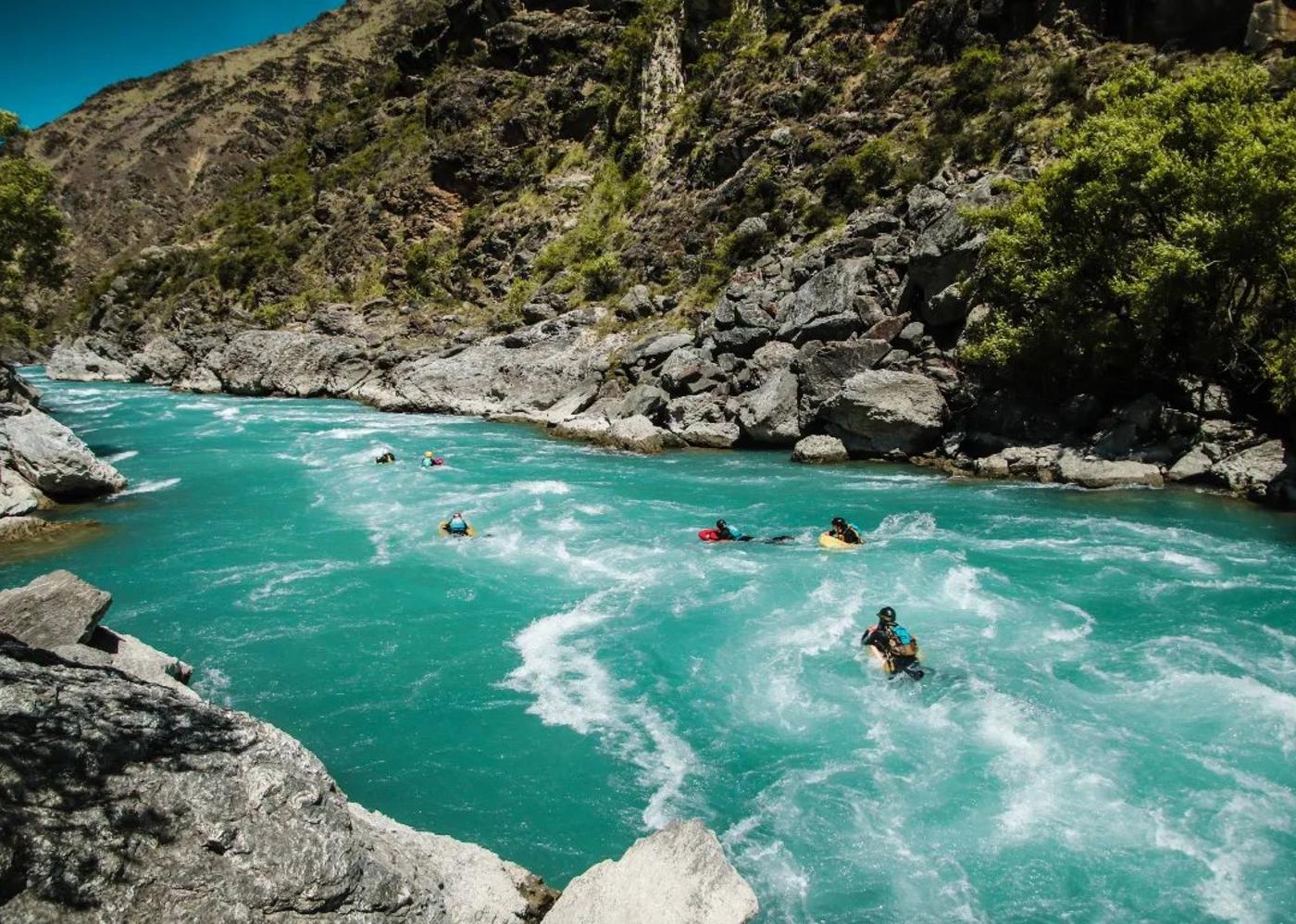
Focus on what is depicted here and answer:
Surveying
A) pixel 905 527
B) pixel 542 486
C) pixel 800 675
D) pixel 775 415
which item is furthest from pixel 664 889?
pixel 775 415

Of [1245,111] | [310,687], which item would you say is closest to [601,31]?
[1245,111]

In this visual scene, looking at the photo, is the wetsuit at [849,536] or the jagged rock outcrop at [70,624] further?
the wetsuit at [849,536]

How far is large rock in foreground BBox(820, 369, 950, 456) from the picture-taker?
30672mm

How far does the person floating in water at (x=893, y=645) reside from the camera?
1389 cm

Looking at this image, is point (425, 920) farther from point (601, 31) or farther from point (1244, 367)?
point (601, 31)

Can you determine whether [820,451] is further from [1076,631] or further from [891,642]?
[891,642]

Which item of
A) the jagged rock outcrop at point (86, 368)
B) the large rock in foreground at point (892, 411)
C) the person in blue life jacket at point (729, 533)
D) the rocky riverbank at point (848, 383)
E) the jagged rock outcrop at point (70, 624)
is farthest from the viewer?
the jagged rock outcrop at point (86, 368)

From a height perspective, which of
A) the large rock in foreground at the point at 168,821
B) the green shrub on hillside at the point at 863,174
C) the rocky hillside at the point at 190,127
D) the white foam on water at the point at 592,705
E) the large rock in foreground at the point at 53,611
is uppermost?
the rocky hillside at the point at 190,127

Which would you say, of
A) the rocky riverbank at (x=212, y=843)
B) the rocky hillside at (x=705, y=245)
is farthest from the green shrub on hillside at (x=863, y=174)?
the rocky riverbank at (x=212, y=843)

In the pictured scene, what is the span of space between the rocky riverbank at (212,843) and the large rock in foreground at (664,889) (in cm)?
1

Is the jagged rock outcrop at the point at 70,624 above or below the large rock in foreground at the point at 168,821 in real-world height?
below

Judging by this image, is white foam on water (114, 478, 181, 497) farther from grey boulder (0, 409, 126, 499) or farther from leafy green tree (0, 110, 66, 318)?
leafy green tree (0, 110, 66, 318)

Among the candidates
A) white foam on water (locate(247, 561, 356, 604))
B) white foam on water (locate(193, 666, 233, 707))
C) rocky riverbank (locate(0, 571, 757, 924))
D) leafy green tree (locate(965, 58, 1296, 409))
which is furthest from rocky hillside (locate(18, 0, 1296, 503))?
rocky riverbank (locate(0, 571, 757, 924))

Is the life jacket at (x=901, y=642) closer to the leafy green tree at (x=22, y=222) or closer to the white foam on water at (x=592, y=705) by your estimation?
the white foam on water at (x=592, y=705)
